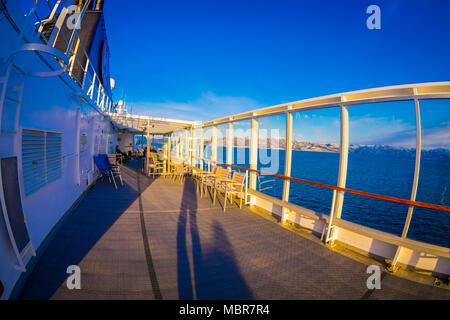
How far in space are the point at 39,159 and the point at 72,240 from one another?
1.15 meters

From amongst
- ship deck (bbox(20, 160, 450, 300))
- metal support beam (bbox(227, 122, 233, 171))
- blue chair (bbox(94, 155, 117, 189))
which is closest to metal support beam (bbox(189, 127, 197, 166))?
metal support beam (bbox(227, 122, 233, 171))

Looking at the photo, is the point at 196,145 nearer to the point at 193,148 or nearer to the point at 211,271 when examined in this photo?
the point at 193,148

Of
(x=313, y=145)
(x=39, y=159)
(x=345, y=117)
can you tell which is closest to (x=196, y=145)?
(x=39, y=159)

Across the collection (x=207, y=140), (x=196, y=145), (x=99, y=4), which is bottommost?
(x=196, y=145)

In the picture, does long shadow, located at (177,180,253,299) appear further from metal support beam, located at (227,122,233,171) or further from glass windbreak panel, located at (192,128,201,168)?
glass windbreak panel, located at (192,128,201,168)

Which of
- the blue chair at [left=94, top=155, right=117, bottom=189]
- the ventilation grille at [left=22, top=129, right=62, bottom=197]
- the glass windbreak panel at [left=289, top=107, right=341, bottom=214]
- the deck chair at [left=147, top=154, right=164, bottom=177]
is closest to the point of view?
the ventilation grille at [left=22, top=129, right=62, bottom=197]

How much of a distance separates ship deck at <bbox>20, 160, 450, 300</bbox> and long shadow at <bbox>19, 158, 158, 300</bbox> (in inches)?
0.4

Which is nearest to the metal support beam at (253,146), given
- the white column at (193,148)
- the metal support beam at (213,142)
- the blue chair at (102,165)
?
the metal support beam at (213,142)

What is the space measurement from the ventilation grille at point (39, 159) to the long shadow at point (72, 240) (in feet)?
2.49

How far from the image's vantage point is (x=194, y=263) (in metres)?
2.16

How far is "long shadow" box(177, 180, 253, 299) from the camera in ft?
5.63

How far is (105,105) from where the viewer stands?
27.6 ft

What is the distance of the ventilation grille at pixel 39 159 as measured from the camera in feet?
6.60
